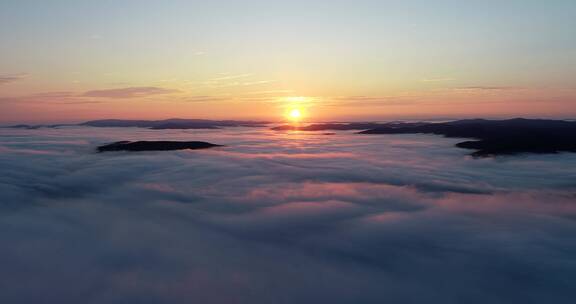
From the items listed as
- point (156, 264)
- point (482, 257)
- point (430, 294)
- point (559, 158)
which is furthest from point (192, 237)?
point (559, 158)

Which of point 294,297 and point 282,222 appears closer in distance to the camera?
point 294,297

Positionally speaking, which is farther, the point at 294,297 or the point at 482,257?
the point at 482,257

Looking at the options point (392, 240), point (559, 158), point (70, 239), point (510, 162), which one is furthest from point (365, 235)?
point (559, 158)

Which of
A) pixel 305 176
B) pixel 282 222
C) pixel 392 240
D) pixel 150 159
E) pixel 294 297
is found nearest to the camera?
pixel 294 297

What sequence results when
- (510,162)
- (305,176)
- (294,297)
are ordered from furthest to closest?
(510,162) → (305,176) → (294,297)

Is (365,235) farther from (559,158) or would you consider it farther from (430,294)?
(559,158)

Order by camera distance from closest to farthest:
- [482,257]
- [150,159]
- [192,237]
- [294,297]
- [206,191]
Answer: [294,297] → [482,257] → [192,237] → [206,191] → [150,159]

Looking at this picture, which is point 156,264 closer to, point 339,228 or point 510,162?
point 339,228

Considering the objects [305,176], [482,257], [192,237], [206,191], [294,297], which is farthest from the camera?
[305,176]
